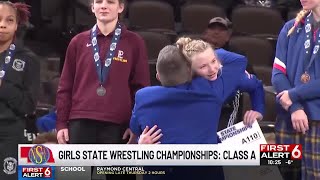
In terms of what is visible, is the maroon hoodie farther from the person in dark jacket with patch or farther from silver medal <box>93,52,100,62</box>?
the person in dark jacket with patch

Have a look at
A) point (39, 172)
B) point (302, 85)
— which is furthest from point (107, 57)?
point (302, 85)

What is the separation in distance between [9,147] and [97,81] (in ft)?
1.48

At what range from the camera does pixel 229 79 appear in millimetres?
2824

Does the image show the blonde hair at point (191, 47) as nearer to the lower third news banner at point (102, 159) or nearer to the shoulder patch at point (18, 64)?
the lower third news banner at point (102, 159)

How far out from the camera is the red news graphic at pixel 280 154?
2.87 meters

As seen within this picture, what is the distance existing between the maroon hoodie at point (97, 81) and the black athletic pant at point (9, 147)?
0.18 m

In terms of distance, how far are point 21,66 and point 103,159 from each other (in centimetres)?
51

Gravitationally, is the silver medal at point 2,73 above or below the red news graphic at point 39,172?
above

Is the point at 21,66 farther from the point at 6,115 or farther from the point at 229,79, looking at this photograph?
the point at 229,79

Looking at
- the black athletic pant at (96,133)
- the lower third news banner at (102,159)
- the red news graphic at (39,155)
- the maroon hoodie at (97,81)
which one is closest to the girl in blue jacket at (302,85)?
the lower third news banner at (102,159)

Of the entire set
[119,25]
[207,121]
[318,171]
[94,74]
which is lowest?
[318,171]

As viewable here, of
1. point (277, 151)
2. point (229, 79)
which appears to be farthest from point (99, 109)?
point (277, 151)

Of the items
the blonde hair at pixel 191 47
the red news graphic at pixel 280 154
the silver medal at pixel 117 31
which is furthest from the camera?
the silver medal at pixel 117 31

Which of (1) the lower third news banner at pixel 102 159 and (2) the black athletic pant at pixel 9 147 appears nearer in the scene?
(1) the lower third news banner at pixel 102 159
